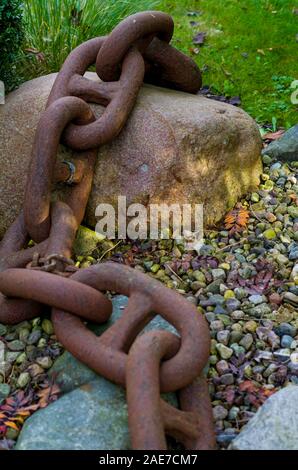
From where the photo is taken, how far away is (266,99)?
15.9 ft

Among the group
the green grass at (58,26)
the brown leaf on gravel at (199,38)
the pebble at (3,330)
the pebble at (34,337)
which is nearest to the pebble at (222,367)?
the pebble at (34,337)

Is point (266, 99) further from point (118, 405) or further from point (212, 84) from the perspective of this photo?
point (118, 405)

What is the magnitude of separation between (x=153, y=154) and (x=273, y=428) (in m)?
1.74

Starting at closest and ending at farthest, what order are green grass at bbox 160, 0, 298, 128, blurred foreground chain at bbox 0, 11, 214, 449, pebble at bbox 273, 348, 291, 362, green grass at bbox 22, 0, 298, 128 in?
blurred foreground chain at bbox 0, 11, 214, 449 < pebble at bbox 273, 348, 291, 362 < green grass at bbox 22, 0, 298, 128 < green grass at bbox 160, 0, 298, 128

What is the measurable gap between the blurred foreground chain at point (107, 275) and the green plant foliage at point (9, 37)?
513mm

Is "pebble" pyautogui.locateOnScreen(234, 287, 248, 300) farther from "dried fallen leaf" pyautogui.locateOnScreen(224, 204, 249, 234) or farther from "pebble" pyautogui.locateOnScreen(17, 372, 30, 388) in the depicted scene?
"pebble" pyautogui.locateOnScreen(17, 372, 30, 388)

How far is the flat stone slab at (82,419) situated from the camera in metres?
2.09

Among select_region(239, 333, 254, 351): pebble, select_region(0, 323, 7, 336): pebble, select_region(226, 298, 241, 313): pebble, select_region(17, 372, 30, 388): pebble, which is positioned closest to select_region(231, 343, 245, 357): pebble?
select_region(239, 333, 254, 351): pebble

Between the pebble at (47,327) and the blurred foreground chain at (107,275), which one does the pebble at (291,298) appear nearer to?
the blurred foreground chain at (107,275)

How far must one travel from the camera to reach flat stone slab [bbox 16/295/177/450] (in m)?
2.09

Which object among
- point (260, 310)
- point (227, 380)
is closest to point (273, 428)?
point (227, 380)

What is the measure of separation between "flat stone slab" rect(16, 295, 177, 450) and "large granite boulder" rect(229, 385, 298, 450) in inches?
12.1

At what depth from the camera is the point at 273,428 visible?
2.07 metres
